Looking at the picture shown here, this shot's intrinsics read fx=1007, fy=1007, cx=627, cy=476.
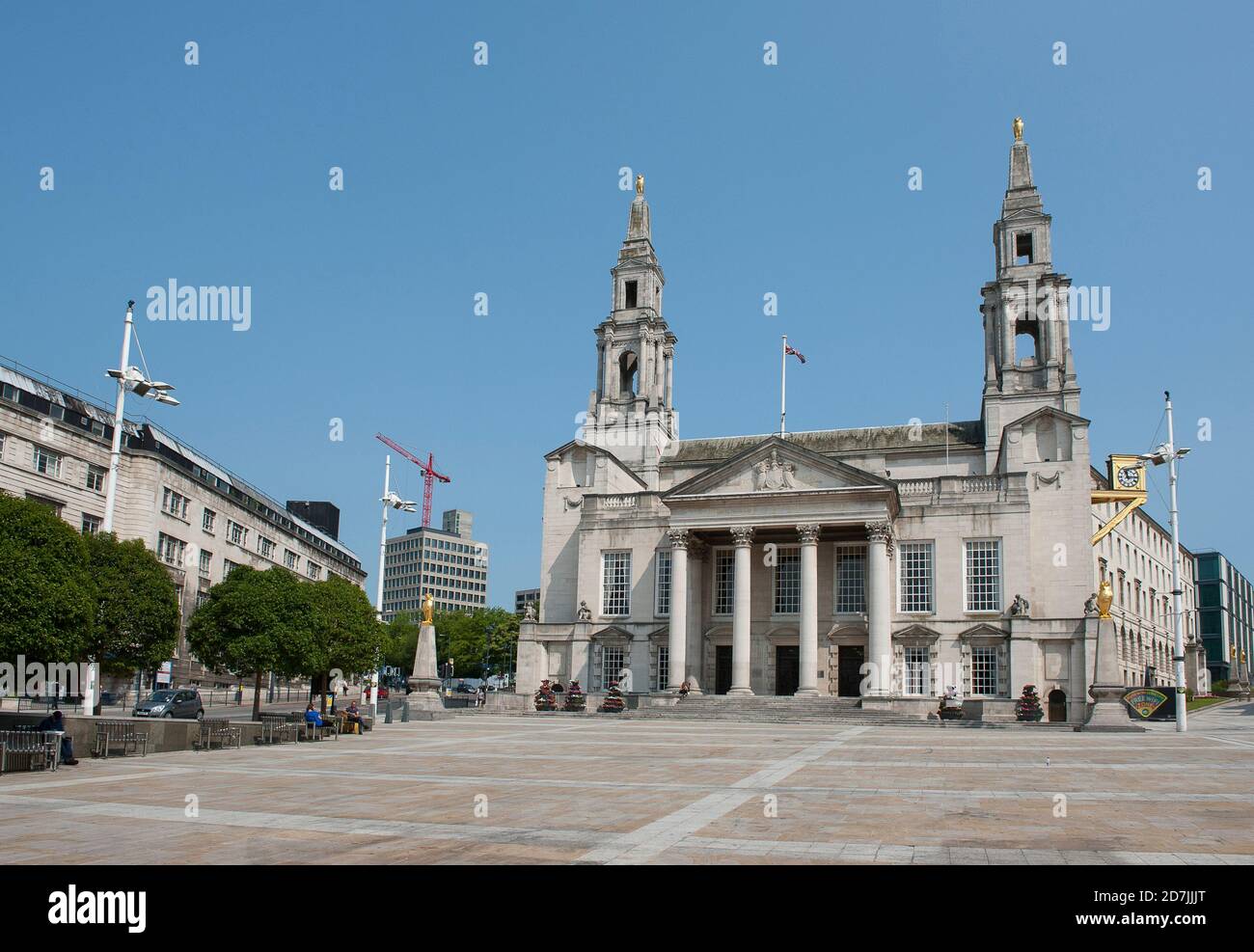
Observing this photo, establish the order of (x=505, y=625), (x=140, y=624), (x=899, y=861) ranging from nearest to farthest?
(x=899, y=861)
(x=140, y=624)
(x=505, y=625)

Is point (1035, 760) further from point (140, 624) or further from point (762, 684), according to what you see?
point (762, 684)

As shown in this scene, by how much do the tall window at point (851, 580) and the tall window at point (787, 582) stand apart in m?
2.24

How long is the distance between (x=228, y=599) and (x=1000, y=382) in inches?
1751

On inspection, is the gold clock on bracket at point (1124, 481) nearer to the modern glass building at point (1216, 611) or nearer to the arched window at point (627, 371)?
the arched window at point (627, 371)

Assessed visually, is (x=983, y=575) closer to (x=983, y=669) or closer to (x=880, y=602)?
(x=983, y=669)

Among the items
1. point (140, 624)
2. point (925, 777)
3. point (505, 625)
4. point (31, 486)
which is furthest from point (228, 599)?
point (505, 625)

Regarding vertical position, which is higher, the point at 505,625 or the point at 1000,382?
the point at 1000,382

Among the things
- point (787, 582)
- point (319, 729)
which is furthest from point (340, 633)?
point (787, 582)

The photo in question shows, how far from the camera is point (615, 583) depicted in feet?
198

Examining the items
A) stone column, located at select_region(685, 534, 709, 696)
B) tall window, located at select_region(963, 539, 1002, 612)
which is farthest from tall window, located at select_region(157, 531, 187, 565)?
tall window, located at select_region(963, 539, 1002, 612)

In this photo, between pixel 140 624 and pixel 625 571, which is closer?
pixel 140 624

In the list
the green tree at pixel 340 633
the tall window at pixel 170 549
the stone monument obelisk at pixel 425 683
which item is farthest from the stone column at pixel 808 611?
the tall window at pixel 170 549
